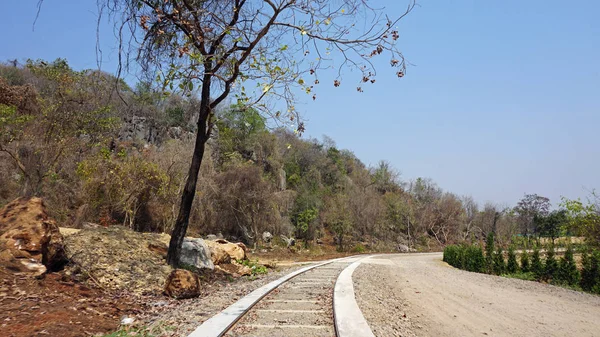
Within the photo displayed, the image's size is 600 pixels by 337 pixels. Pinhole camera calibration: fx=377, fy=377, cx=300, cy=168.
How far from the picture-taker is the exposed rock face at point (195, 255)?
10.7 m

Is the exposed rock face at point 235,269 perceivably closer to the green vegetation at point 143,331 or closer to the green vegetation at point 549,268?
the green vegetation at point 143,331

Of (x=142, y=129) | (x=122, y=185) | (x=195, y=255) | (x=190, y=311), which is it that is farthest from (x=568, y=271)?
(x=142, y=129)

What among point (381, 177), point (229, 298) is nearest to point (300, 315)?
point (229, 298)

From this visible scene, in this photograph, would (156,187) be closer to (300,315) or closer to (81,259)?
(81,259)

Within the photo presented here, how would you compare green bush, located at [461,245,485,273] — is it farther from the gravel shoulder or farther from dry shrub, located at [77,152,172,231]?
the gravel shoulder

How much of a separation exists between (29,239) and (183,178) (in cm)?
1750

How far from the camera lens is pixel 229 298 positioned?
7.50m

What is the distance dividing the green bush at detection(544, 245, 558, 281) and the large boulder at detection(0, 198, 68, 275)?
854 inches

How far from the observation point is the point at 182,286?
757cm

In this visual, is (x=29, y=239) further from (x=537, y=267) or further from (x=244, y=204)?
(x=244, y=204)

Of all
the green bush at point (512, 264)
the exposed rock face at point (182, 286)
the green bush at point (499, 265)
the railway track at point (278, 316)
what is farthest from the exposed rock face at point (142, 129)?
the railway track at point (278, 316)

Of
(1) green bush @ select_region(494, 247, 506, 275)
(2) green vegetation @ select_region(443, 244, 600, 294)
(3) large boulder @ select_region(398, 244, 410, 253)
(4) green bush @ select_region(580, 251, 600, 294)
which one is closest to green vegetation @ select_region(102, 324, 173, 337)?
(2) green vegetation @ select_region(443, 244, 600, 294)

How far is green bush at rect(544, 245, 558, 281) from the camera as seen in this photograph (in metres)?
19.5

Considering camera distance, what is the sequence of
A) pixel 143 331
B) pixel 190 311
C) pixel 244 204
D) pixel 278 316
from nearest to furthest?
pixel 143 331 → pixel 278 316 → pixel 190 311 → pixel 244 204
